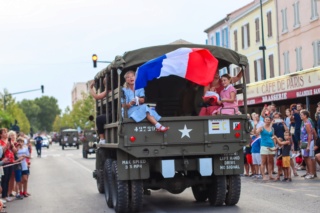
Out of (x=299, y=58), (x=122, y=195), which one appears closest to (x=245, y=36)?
(x=299, y=58)

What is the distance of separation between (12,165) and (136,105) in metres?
5.68

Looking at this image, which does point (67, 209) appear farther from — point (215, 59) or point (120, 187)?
point (215, 59)

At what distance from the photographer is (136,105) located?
1160 cm

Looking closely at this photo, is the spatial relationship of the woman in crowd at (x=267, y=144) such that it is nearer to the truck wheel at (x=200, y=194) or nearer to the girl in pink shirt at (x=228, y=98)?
the truck wheel at (x=200, y=194)

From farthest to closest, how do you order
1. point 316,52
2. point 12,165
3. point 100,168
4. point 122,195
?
point 316,52, point 12,165, point 100,168, point 122,195

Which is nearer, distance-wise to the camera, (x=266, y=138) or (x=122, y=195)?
(x=122, y=195)

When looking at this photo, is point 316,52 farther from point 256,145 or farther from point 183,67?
point 183,67

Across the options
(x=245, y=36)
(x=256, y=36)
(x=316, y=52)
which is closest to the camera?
(x=316, y=52)

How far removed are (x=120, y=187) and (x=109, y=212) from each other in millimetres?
898

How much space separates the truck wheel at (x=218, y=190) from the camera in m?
12.1

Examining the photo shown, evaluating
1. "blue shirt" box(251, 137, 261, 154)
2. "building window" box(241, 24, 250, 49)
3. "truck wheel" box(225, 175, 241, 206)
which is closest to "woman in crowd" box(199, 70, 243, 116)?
"truck wheel" box(225, 175, 241, 206)

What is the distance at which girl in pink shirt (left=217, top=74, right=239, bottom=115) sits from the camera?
12062 mm

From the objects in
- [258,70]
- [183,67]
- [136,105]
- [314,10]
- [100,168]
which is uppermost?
[314,10]

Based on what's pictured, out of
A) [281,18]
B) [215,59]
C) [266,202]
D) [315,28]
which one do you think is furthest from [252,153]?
[281,18]
